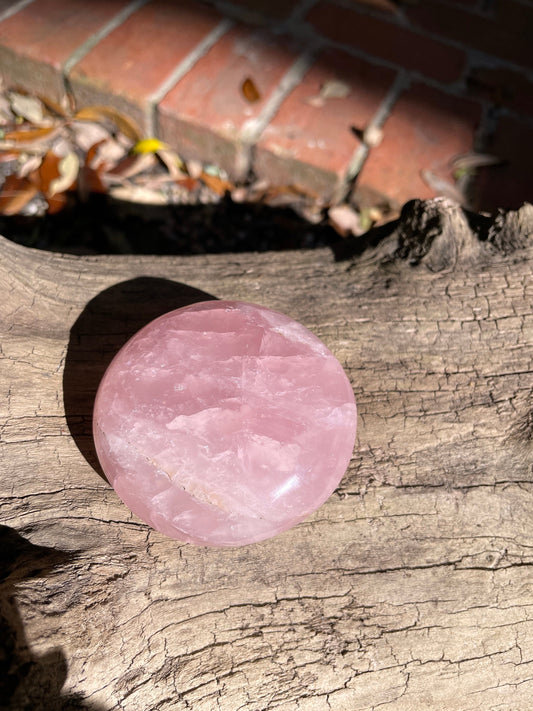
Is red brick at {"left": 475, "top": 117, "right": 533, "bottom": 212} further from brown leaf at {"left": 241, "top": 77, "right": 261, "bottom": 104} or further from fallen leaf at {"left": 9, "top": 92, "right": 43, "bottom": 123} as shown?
fallen leaf at {"left": 9, "top": 92, "right": 43, "bottom": 123}

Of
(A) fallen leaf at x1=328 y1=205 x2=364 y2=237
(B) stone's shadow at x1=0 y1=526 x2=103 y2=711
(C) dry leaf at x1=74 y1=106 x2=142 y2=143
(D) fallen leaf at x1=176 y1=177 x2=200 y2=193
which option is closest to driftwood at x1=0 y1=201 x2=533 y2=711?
(B) stone's shadow at x1=0 y1=526 x2=103 y2=711

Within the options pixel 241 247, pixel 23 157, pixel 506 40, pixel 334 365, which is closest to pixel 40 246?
pixel 23 157

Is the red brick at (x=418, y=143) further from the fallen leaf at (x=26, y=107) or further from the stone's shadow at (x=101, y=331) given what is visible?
the fallen leaf at (x=26, y=107)

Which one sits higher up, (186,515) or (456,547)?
(186,515)

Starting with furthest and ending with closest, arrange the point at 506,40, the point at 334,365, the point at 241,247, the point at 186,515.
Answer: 1. the point at 506,40
2. the point at 241,247
3. the point at 334,365
4. the point at 186,515

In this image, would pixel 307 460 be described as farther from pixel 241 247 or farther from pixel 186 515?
pixel 241 247

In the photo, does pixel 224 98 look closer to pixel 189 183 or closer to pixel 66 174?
pixel 189 183
